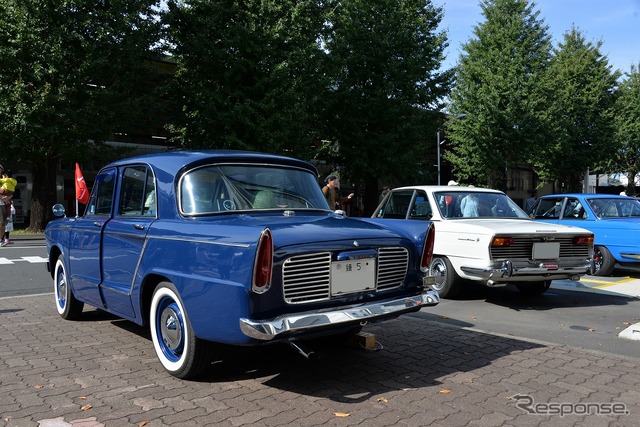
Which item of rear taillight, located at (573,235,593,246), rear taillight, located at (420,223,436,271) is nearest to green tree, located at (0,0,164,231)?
rear taillight, located at (573,235,593,246)

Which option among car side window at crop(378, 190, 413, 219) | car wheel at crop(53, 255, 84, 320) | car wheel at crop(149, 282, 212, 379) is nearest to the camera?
car wheel at crop(149, 282, 212, 379)

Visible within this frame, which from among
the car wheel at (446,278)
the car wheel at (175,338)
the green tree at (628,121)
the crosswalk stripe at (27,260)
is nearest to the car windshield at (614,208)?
the car wheel at (446,278)

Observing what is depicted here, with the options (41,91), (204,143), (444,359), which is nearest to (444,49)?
(204,143)

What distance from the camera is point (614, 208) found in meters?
11.2

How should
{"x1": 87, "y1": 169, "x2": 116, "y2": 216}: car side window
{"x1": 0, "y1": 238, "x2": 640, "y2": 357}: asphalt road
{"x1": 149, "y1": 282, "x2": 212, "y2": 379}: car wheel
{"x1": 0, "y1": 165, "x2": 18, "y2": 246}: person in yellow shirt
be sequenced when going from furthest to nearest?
1. {"x1": 0, "y1": 165, "x2": 18, "y2": 246}: person in yellow shirt
2. {"x1": 0, "y1": 238, "x2": 640, "y2": 357}: asphalt road
3. {"x1": 87, "y1": 169, "x2": 116, "y2": 216}: car side window
4. {"x1": 149, "y1": 282, "x2": 212, "y2": 379}: car wheel

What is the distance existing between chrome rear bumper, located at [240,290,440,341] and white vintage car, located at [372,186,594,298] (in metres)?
3.25

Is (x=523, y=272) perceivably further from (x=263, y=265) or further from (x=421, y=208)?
(x=263, y=265)

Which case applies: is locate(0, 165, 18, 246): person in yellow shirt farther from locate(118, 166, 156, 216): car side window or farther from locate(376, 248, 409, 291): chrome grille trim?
locate(376, 248, 409, 291): chrome grille trim

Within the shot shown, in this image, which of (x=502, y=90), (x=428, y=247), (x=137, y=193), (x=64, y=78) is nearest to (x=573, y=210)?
(x=428, y=247)

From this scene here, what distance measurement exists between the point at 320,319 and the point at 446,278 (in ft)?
15.3

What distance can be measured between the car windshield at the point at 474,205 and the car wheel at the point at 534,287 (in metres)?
1.09

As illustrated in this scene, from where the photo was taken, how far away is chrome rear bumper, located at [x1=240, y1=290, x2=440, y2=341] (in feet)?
11.8

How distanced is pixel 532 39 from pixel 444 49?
19.5 ft

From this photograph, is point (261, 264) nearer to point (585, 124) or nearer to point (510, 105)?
point (510, 105)
